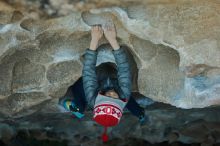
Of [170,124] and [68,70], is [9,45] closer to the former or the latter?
[68,70]

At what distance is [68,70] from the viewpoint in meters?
2.14

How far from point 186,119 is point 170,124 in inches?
→ 3.9

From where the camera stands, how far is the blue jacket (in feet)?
6.69

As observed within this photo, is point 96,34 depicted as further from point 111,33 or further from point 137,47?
point 137,47

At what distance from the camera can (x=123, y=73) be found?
208cm

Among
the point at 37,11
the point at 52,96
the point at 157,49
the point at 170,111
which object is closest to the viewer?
the point at 37,11

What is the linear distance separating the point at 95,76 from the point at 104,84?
0.06m

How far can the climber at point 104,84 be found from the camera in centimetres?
200

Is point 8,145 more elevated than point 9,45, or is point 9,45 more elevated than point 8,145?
point 9,45

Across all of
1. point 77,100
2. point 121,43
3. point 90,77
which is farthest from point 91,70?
point 77,100

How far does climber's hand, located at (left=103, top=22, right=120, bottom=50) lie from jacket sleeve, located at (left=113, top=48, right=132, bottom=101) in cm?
4

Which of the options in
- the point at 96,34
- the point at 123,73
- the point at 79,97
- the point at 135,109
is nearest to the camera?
the point at 96,34

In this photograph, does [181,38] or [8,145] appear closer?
[181,38]

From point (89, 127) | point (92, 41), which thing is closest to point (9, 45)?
point (92, 41)
